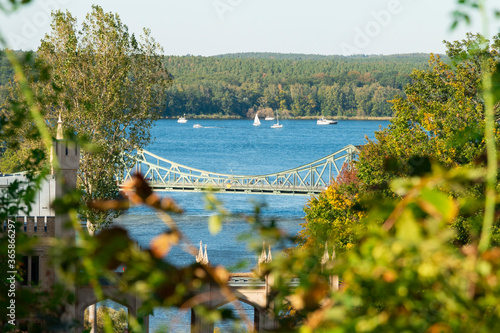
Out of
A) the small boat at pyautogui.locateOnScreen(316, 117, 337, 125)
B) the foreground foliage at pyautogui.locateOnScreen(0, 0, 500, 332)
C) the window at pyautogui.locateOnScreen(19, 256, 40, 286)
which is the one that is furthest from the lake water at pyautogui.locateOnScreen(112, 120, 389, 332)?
the window at pyautogui.locateOnScreen(19, 256, 40, 286)

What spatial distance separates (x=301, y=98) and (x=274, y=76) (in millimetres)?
6617

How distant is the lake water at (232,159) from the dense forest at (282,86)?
296cm

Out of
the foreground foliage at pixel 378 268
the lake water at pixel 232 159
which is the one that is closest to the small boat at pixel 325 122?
the lake water at pixel 232 159

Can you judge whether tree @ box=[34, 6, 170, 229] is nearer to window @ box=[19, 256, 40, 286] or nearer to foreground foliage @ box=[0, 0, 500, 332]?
window @ box=[19, 256, 40, 286]

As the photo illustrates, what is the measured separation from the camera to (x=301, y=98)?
128m

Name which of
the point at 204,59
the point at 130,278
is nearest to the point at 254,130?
the point at 204,59

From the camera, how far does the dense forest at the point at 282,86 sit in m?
117

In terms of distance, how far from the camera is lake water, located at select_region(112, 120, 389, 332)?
33469mm

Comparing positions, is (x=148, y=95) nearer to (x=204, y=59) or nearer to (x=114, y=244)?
(x=114, y=244)

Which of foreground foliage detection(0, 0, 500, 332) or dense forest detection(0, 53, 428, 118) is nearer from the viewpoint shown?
foreground foliage detection(0, 0, 500, 332)

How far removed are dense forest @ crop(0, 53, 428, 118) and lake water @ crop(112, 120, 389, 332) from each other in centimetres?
296

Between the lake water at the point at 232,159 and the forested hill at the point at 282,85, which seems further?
the forested hill at the point at 282,85

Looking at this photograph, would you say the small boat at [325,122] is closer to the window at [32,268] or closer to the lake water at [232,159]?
the lake water at [232,159]

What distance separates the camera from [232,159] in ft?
245
